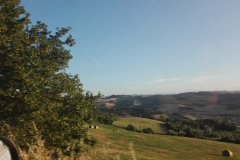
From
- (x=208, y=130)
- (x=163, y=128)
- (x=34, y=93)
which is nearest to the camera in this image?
(x=34, y=93)

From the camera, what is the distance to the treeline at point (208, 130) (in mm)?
68425

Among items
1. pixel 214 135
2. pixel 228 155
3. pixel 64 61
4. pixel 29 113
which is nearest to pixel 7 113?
pixel 29 113

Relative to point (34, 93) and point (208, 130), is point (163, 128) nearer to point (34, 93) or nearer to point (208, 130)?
point (208, 130)

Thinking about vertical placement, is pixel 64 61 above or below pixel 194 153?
above

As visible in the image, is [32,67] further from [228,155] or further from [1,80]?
[228,155]

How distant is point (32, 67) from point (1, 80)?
1.89 metres

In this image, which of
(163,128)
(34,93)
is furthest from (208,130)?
(34,93)

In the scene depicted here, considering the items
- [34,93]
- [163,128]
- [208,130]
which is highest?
[34,93]

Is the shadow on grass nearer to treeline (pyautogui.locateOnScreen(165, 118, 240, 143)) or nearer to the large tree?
treeline (pyautogui.locateOnScreen(165, 118, 240, 143))

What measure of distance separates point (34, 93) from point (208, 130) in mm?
80167

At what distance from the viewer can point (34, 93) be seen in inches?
464

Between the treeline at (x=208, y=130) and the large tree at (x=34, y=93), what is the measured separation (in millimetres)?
62358

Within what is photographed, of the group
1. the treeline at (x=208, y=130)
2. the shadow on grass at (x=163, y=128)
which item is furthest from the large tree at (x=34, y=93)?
the shadow on grass at (x=163, y=128)

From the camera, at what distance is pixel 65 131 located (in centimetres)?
1295
